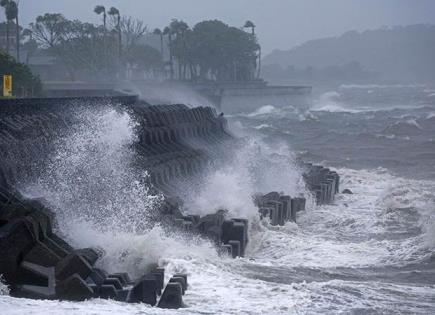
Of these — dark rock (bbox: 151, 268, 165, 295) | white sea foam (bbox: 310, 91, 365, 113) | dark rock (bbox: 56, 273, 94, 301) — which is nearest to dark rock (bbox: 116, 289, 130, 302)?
dark rock (bbox: 56, 273, 94, 301)

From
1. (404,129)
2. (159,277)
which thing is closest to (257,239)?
(159,277)

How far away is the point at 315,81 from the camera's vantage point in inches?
6073

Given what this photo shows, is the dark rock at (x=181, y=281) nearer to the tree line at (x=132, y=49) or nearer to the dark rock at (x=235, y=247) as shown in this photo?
the dark rock at (x=235, y=247)

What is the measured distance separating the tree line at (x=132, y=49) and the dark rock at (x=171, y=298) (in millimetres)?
50392

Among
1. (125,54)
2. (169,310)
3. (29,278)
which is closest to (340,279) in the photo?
(169,310)

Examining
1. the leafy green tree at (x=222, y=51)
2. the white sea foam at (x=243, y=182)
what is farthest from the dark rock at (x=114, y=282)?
the leafy green tree at (x=222, y=51)

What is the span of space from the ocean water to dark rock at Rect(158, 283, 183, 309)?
14cm

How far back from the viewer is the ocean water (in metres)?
9.82

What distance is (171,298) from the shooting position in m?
9.24

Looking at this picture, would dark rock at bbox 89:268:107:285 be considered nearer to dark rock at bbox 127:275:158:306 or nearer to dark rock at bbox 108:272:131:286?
dark rock at bbox 108:272:131:286

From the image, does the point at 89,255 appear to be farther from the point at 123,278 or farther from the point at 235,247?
the point at 235,247

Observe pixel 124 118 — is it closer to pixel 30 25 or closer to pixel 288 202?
pixel 288 202

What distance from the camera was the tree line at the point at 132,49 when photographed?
6112 cm

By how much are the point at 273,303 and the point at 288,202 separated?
7968mm
